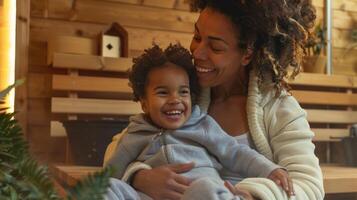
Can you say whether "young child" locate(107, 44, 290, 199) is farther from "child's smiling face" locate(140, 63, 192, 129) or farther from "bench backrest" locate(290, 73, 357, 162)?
"bench backrest" locate(290, 73, 357, 162)

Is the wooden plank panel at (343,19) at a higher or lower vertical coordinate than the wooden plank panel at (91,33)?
higher

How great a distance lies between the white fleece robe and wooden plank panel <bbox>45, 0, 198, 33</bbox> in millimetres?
1780

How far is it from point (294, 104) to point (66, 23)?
1.89 m

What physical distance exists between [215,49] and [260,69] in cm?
13

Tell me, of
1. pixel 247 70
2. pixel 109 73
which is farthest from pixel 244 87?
pixel 109 73

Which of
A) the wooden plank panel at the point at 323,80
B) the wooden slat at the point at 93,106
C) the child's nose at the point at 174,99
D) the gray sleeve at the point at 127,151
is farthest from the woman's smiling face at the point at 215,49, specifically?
the wooden plank panel at the point at 323,80

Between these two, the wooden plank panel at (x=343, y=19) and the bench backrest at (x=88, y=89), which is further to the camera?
the wooden plank panel at (x=343, y=19)

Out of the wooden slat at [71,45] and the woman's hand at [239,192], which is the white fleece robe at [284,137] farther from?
the wooden slat at [71,45]

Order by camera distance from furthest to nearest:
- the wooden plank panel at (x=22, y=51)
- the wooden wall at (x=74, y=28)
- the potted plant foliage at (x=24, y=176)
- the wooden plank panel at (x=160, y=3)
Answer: the wooden plank panel at (x=160, y=3) < the wooden wall at (x=74, y=28) < the wooden plank panel at (x=22, y=51) < the potted plant foliage at (x=24, y=176)

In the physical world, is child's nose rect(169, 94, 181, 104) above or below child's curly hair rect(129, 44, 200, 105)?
below

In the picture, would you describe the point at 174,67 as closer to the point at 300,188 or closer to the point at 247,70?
the point at 247,70

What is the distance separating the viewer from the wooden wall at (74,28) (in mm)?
2746

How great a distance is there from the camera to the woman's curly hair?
1220 millimetres

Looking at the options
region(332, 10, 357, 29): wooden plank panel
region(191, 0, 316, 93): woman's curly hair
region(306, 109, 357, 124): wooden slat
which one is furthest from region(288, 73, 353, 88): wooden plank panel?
region(191, 0, 316, 93): woman's curly hair
